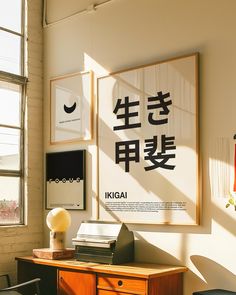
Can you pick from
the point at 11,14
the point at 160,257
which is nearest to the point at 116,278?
the point at 160,257

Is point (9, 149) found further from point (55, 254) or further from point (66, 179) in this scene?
point (55, 254)

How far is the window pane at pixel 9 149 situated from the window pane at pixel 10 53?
0.69 metres

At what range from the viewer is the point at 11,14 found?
5762 mm

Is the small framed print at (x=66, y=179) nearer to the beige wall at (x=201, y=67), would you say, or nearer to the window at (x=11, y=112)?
the beige wall at (x=201, y=67)

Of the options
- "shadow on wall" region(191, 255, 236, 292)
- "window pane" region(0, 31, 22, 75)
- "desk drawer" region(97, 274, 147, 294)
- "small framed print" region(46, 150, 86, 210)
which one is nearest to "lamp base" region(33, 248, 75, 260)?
"small framed print" region(46, 150, 86, 210)

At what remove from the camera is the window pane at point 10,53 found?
5586mm

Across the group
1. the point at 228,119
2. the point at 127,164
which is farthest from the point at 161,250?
the point at 228,119

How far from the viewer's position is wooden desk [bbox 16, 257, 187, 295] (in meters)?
4.14

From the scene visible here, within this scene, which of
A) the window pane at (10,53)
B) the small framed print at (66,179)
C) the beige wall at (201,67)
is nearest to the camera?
the beige wall at (201,67)

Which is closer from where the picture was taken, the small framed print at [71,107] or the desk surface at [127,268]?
the desk surface at [127,268]

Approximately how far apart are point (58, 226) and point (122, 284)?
107cm

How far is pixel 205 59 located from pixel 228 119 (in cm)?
59

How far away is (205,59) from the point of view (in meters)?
4.46

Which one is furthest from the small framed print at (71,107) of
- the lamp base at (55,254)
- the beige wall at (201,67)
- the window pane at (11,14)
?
the lamp base at (55,254)
